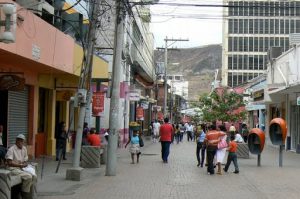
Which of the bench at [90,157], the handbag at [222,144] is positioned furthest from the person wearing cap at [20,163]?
the handbag at [222,144]

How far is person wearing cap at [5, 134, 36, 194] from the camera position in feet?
36.3

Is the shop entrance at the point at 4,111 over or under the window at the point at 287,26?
under

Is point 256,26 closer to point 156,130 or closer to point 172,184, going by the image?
point 156,130

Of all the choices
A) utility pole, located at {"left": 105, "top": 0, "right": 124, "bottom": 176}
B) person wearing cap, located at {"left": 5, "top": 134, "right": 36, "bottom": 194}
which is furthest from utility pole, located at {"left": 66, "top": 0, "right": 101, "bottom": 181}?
person wearing cap, located at {"left": 5, "top": 134, "right": 36, "bottom": 194}

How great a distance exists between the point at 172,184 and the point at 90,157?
203 inches

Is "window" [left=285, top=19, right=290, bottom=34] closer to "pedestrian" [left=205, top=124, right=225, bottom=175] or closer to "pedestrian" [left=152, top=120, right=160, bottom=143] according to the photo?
"pedestrian" [left=152, top=120, right=160, bottom=143]

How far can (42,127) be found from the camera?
24.6m

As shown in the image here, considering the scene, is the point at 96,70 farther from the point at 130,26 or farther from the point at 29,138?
the point at 130,26

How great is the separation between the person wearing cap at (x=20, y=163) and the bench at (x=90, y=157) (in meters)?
7.68

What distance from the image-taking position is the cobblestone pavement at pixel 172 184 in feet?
43.7

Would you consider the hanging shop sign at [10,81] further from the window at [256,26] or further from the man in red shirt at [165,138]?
the window at [256,26]

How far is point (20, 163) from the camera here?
38.8 ft

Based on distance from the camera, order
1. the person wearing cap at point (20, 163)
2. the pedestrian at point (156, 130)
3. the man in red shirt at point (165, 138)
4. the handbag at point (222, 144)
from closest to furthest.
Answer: the person wearing cap at point (20, 163), the handbag at point (222, 144), the man in red shirt at point (165, 138), the pedestrian at point (156, 130)


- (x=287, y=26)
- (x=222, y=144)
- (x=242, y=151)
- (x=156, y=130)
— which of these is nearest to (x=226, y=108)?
(x=156, y=130)
